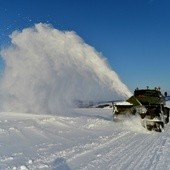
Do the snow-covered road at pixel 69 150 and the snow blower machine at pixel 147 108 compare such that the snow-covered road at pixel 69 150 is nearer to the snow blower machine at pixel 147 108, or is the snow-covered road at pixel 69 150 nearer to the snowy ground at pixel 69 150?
the snowy ground at pixel 69 150

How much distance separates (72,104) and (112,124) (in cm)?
691

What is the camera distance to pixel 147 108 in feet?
64.3

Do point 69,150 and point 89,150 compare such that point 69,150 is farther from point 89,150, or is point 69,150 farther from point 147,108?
point 147,108

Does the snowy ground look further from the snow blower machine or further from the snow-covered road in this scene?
the snow blower machine

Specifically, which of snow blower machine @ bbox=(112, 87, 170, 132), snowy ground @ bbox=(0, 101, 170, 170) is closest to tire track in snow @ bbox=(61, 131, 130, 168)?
snowy ground @ bbox=(0, 101, 170, 170)

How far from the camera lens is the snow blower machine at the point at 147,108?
19141mm

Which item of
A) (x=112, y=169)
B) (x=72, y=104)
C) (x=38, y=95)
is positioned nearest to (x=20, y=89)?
(x=38, y=95)

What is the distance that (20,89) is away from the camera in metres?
24.9

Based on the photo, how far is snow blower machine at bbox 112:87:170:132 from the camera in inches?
754

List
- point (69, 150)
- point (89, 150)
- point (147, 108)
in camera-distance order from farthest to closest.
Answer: point (147, 108)
point (89, 150)
point (69, 150)

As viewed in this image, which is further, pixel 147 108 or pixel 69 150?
pixel 147 108

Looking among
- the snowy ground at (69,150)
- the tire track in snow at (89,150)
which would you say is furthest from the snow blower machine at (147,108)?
the tire track in snow at (89,150)

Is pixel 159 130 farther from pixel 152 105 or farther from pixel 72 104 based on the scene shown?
pixel 72 104

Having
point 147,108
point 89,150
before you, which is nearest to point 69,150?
point 89,150
